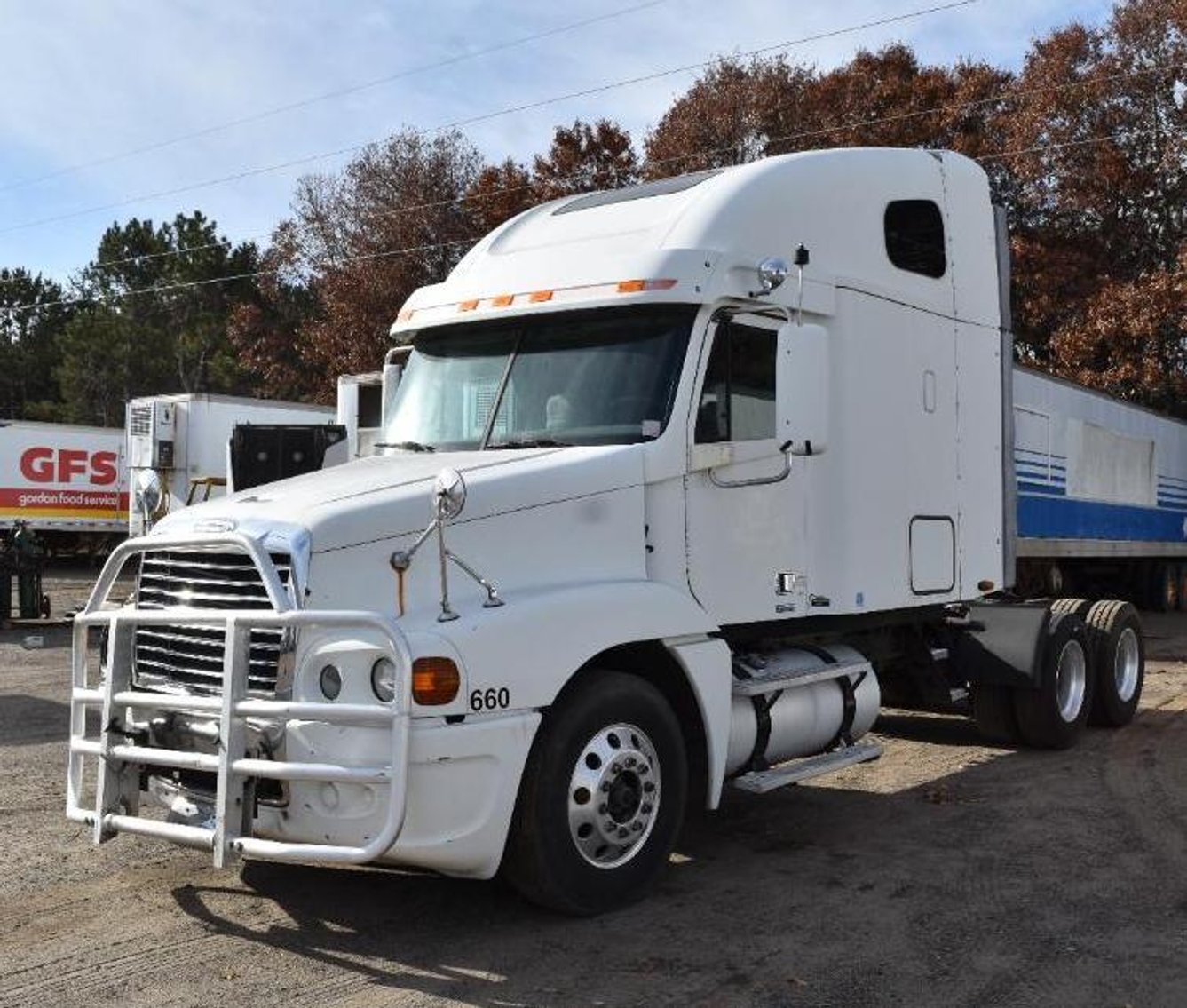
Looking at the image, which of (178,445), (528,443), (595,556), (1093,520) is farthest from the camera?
(178,445)

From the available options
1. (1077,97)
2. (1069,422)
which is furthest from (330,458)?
(1077,97)

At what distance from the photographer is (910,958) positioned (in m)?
4.86

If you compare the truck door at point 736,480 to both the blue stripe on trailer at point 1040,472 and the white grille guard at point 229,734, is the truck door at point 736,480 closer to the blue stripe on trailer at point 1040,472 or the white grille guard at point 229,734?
the white grille guard at point 229,734

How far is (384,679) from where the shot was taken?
468 centimetres

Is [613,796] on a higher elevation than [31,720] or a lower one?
higher

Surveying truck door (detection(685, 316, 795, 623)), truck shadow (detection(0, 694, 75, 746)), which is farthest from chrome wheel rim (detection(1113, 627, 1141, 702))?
truck shadow (detection(0, 694, 75, 746))

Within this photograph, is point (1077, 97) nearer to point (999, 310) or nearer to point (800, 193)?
point (999, 310)

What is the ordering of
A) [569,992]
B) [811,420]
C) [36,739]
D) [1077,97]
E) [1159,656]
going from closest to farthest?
[569,992], [811,420], [36,739], [1159,656], [1077,97]

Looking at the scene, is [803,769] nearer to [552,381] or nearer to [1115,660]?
[552,381]

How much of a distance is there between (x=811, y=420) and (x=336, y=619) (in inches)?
95.0

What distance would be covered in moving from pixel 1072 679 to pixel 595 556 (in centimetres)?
520

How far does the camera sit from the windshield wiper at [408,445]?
6312 millimetres

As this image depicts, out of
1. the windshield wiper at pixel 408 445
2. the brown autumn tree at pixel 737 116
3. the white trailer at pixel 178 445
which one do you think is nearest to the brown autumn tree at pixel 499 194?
the brown autumn tree at pixel 737 116

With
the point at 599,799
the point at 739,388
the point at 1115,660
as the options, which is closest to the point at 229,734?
the point at 599,799
